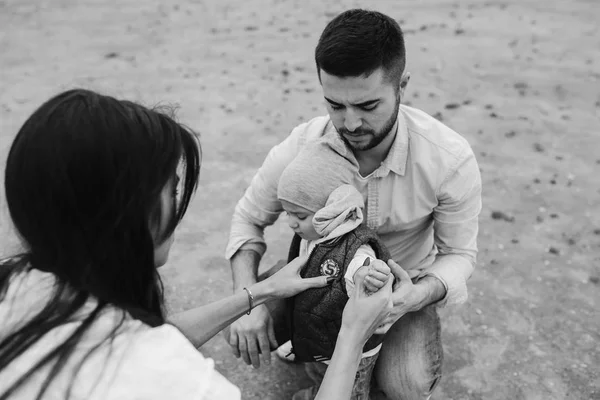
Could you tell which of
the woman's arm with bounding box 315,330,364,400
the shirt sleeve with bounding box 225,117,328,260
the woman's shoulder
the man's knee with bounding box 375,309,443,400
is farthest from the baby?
the woman's shoulder

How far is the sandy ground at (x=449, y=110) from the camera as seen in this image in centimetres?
381

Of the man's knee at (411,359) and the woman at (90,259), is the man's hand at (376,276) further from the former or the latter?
the woman at (90,259)

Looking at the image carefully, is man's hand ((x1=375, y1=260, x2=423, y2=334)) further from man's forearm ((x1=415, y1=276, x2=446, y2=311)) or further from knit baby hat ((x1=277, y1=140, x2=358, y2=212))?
knit baby hat ((x1=277, y1=140, x2=358, y2=212))

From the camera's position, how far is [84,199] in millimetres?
1620

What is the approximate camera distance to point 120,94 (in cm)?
688

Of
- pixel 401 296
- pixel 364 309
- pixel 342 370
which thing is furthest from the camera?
pixel 401 296

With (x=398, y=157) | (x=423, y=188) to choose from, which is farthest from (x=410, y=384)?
(x=398, y=157)

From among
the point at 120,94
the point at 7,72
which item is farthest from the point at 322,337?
the point at 7,72

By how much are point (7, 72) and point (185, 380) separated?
7711mm

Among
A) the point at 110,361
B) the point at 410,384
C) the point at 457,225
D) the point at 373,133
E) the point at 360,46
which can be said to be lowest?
the point at 410,384

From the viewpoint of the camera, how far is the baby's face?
2.94 m

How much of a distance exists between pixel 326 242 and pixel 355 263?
20cm

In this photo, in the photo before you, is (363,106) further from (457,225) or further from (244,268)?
(244,268)

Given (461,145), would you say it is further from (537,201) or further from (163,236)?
(537,201)
